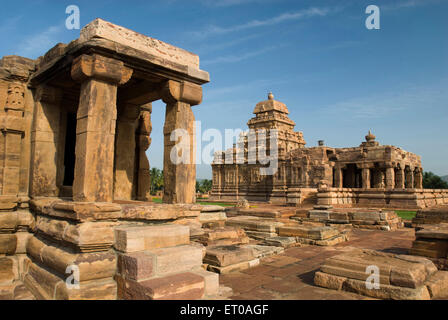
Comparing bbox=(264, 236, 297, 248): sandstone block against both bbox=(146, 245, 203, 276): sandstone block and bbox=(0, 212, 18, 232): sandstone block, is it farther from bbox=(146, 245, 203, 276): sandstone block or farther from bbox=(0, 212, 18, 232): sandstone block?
bbox=(0, 212, 18, 232): sandstone block

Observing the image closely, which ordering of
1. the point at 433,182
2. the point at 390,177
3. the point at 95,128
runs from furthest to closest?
the point at 433,182, the point at 390,177, the point at 95,128

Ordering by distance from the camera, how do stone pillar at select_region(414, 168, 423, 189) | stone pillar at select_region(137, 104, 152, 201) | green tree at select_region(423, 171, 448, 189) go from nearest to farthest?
1. stone pillar at select_region(137, 104, 152, 201)
2. stone pillar at select_region(414, 168, 423, 189)
3. green tree at select_region(423, 171, 448, 189)

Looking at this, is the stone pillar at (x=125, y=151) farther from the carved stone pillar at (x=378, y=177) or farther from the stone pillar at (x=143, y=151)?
the carved stone pillar at (x=378, y=177)

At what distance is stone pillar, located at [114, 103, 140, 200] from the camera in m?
6.30

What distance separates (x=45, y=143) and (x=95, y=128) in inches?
76.6

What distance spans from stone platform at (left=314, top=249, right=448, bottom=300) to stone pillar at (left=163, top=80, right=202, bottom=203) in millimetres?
2483

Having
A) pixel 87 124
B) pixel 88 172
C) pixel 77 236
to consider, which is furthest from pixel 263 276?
pixel 87 124

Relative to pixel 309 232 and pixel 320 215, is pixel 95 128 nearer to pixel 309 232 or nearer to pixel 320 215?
pixel 309 232

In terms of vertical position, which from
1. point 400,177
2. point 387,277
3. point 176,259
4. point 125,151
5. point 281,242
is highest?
point 125,151

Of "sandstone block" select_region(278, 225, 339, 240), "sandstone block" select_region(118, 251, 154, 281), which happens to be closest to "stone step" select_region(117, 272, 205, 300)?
"sandstone block" select_region(118, 251, 154, 281)

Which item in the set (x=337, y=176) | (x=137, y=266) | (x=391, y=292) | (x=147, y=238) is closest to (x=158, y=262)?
(x=137, y=266)

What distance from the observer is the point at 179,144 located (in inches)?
197

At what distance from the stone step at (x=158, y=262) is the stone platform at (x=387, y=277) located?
1608mm

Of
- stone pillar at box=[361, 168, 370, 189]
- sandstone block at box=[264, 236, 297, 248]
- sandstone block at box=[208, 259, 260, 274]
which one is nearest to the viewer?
sandstone block at box=[208, 259, 260, 274]
